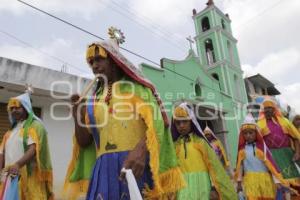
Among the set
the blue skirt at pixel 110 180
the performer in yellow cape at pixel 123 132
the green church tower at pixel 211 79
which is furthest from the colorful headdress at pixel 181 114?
the green church tower at pixel 211 79

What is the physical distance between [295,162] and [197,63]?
11.8 metres

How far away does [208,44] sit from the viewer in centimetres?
2169

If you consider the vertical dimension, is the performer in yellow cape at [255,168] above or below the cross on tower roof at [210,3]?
below

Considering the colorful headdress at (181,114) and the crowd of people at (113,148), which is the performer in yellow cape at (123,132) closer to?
the crowd of people at (113,148)

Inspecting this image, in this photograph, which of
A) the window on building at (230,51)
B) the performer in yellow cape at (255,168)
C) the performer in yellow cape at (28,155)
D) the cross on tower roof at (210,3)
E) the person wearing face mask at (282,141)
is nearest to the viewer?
the performer in yellow cape at (28,155)

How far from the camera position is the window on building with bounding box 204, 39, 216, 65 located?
21008mm

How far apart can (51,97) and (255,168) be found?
16.9 ft

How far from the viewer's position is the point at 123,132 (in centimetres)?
210

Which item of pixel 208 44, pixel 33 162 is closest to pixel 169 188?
pixel 33 162

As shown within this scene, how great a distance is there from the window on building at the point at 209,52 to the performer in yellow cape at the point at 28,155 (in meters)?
17.8

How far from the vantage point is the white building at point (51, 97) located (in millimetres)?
7188

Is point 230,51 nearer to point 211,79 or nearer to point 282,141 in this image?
point 211,79

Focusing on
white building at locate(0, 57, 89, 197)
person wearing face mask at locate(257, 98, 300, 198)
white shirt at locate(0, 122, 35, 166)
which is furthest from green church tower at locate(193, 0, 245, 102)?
white shirt at locate(0, 122, 35, 166)

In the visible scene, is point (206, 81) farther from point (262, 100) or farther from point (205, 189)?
point (205, 189)
